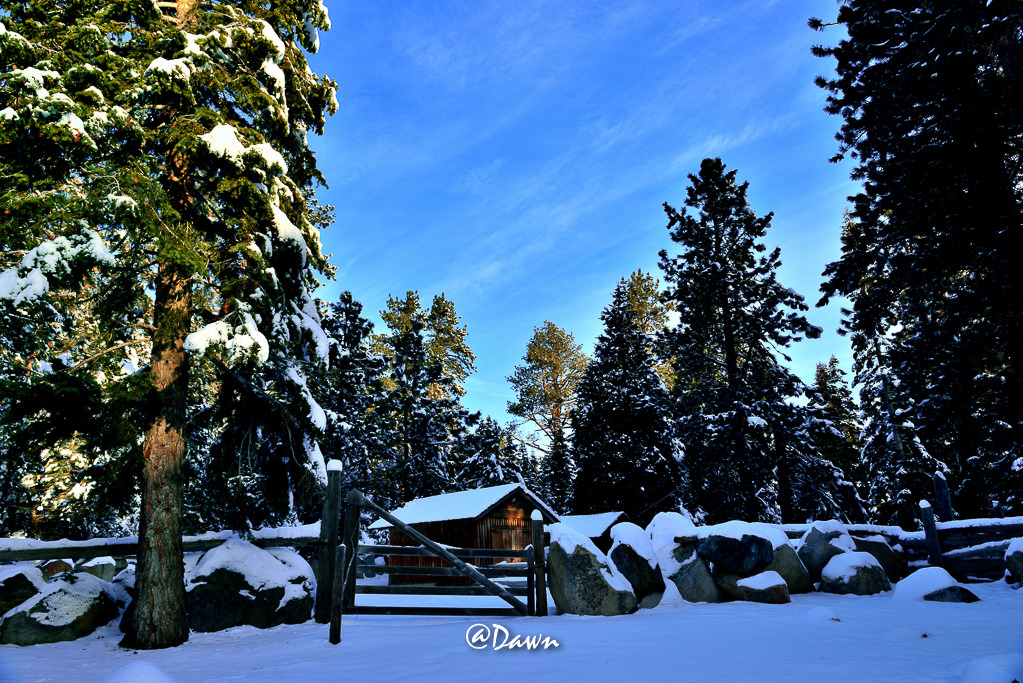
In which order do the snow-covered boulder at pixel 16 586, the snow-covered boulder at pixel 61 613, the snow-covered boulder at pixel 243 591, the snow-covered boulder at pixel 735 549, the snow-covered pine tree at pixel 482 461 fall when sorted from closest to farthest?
Result: the snow-covered boulder at pixel 61 613
the snow-covered boulder at pixel 16 586
the snow-covered boulder at pixel 243 591
the snow-covered boulder at pixel 735 549
the snow-covered pine tree at pixel 482 461

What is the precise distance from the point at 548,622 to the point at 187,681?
4821 millimetres

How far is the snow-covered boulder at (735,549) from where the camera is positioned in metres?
10.9

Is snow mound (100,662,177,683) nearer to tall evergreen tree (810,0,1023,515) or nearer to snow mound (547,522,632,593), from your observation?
snow mound (547,522,632,593)

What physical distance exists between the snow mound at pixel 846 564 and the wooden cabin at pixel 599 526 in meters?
10.1

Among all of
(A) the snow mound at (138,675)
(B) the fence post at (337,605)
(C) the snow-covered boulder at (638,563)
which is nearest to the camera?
(A) the snow mound at (138,675)

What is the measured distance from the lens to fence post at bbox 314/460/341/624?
9422 mm

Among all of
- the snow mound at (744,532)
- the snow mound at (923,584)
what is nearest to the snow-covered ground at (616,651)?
the snow mound at (923,584)

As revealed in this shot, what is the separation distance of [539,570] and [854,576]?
7007 millimetres

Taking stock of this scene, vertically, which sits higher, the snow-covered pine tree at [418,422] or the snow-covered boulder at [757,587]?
the snow-covered pine tree at [418,422]

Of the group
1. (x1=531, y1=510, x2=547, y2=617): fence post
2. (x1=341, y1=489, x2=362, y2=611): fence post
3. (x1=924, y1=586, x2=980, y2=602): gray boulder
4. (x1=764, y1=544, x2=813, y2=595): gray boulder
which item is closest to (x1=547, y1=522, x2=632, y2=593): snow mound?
(x1=531, y1=510, x2=547, y2=617): fence post

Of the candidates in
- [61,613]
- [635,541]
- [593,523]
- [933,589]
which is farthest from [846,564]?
[61,613]

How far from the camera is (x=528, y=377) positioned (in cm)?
3938

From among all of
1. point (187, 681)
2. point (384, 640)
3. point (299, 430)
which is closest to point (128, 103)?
point (299, 430)

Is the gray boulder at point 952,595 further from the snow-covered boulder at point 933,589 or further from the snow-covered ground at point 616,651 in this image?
the snow-covered ground at point 616,651
